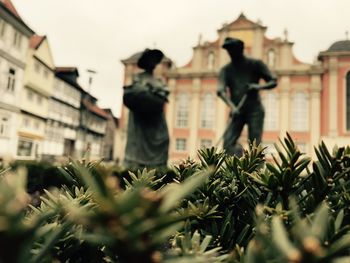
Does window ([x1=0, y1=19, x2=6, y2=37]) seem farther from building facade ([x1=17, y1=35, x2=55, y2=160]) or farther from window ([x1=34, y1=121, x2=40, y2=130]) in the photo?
window ([x1=34, y1=121, x2=40, y2=130])

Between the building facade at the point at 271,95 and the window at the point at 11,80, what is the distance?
12.3 metres

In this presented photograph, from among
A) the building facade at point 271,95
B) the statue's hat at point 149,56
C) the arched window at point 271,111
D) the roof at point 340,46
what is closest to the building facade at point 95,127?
the building facade at point 271,95

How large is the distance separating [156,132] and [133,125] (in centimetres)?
52

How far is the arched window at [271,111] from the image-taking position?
32031 millimetres

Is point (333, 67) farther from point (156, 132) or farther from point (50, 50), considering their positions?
point (156, 132)

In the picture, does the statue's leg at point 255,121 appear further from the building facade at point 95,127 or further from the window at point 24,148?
the building facade at point 95,127

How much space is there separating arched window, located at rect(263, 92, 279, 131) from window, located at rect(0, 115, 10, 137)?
73.2ft

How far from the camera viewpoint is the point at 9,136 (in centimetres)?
2512

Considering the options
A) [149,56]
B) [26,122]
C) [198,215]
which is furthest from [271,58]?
[198,215]

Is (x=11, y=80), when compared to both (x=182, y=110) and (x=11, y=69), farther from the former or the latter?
(x=182, y=110)

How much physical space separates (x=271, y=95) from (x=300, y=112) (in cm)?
315

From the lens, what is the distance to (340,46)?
32656 millimetres

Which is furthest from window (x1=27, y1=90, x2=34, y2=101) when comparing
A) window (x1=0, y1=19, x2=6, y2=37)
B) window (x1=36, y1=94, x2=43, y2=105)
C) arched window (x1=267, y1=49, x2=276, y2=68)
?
arched window (x1=267, y1=49, x2=276, y2=68)

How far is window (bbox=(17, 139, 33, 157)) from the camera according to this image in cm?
2746
